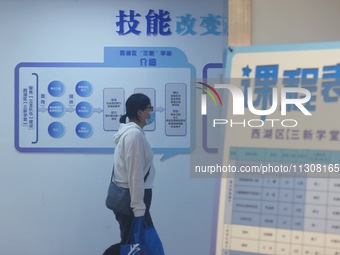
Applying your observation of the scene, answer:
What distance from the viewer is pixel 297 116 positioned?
4.01 feet

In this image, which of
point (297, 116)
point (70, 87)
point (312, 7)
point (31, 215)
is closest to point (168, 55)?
point (70, 87)

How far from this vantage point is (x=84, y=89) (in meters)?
3.25

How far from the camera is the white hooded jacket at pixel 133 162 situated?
2.62 meters

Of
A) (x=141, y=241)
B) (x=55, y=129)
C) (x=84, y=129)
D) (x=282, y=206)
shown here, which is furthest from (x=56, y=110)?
(x=282, y=206)

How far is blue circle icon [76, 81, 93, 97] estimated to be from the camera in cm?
325

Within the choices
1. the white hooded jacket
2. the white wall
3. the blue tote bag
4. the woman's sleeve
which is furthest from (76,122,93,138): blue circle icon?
the white wall

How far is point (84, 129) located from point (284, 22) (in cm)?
215

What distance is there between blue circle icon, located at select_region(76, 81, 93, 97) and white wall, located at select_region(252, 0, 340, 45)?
203cm

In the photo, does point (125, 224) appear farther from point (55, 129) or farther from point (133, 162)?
point (55, 129)

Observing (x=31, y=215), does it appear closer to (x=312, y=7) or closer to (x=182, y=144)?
(x=182, y=144)

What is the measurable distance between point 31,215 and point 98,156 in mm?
715

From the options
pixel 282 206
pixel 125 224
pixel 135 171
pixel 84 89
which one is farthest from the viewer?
pixel 84 89

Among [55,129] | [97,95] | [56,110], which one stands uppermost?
[97,95]

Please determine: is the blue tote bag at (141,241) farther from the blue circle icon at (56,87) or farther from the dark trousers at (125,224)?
the blue circle icon at (56,87)
